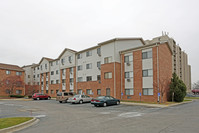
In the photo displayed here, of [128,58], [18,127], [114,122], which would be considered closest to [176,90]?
[128,58]

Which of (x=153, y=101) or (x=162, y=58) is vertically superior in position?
(x=162, y=58)

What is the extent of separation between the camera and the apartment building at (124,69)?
83.3 ft

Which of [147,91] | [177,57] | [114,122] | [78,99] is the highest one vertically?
[177,57]

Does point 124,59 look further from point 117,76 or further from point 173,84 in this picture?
point 173,84

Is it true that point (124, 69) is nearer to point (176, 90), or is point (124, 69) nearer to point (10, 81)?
point (176, 90)

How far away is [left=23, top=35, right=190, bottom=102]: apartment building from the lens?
25.4m

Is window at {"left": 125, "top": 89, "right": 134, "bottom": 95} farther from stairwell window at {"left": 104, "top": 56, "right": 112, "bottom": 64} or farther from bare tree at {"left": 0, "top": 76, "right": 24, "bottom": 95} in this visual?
bare tree at {"left": 0, "top": 76, "right": 24, "bottom": 95}

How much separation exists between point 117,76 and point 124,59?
3.31m

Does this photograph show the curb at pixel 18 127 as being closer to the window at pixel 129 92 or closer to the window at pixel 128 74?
the window at pixel 129 92

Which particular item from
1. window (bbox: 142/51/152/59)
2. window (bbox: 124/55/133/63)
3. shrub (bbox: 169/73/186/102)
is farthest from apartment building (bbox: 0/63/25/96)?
shrub (bbox: 169/73/186/102)

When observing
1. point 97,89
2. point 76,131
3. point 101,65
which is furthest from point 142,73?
point 76,131

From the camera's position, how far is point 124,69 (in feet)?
97.0

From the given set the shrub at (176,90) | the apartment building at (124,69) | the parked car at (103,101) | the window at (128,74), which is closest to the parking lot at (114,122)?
the parked car at (103,101)

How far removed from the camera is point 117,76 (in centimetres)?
2928
